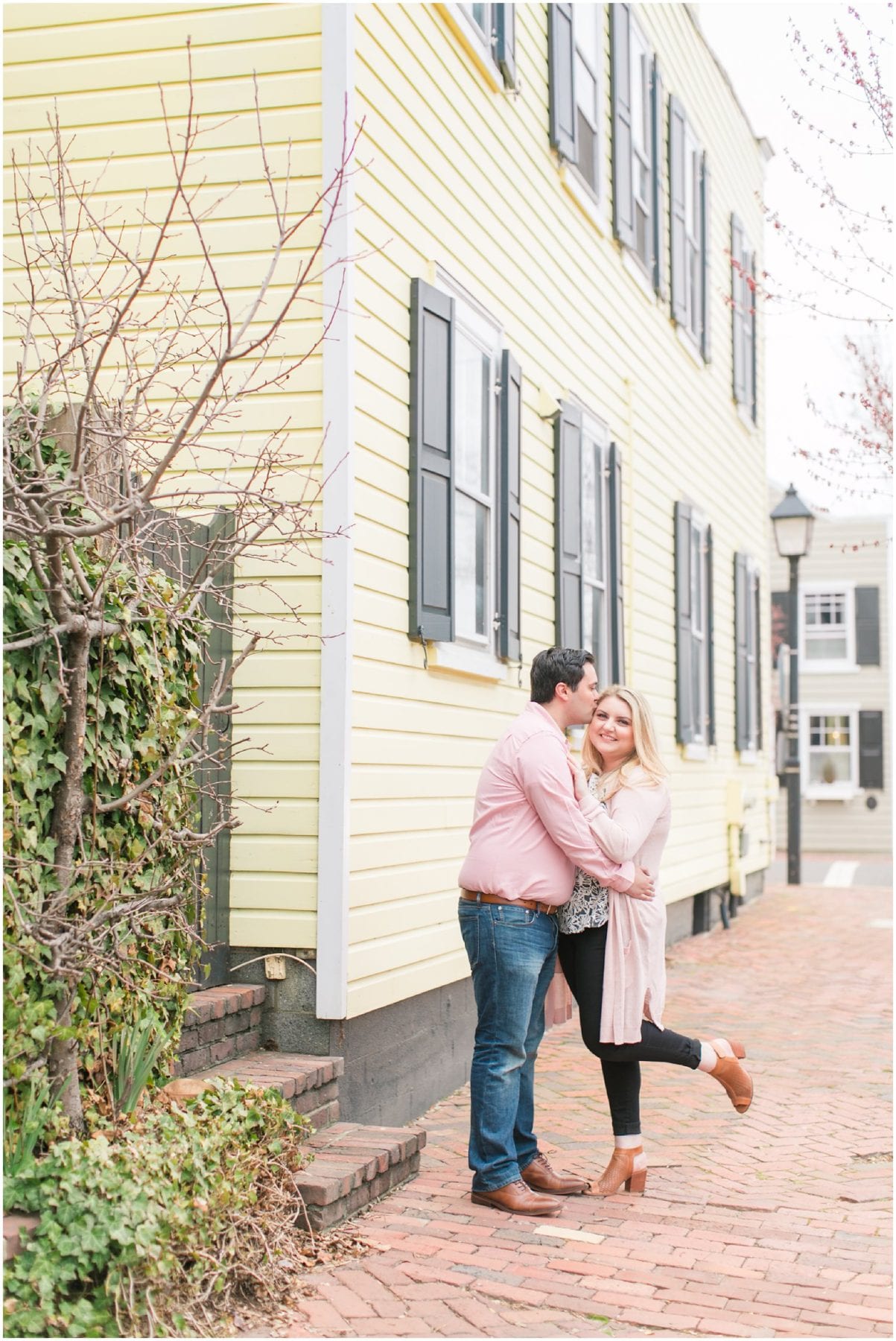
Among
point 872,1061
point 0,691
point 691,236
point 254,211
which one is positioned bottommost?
point 872,1061

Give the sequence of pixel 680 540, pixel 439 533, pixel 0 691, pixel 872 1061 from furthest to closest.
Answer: pixel 680 540, pixel 872 1061, pixel 439 533, pixel 0 691

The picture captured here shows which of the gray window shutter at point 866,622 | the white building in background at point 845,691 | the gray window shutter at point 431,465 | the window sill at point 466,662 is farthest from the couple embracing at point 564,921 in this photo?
the gray window shutter at point 866,622

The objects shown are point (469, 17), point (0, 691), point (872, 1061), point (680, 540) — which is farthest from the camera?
point (680, 540)

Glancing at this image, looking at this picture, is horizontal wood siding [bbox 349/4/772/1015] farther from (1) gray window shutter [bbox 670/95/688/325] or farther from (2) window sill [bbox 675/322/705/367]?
(1) gray window shutter [bbox 670/95/688/325]

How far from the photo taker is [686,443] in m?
13.5

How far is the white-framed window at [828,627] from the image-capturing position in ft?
105

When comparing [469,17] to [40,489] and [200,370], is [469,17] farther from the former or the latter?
[40,489]

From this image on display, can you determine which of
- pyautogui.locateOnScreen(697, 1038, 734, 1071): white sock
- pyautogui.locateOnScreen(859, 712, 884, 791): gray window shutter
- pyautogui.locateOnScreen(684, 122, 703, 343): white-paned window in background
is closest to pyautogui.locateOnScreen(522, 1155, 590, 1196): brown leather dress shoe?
pyautogui.locateOnScreen(697, 1038, 734, 1071): white sock

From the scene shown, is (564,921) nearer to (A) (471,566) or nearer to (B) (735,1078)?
(B) (735,1078)

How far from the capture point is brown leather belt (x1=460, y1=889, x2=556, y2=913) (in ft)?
16.8

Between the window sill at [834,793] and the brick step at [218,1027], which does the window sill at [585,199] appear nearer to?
the brick step at [218,1027]

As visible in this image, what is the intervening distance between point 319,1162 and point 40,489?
2.46 m

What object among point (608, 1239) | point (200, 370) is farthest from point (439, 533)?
point (608, 1239)

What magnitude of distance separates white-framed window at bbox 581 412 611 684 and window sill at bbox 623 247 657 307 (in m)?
1.60
